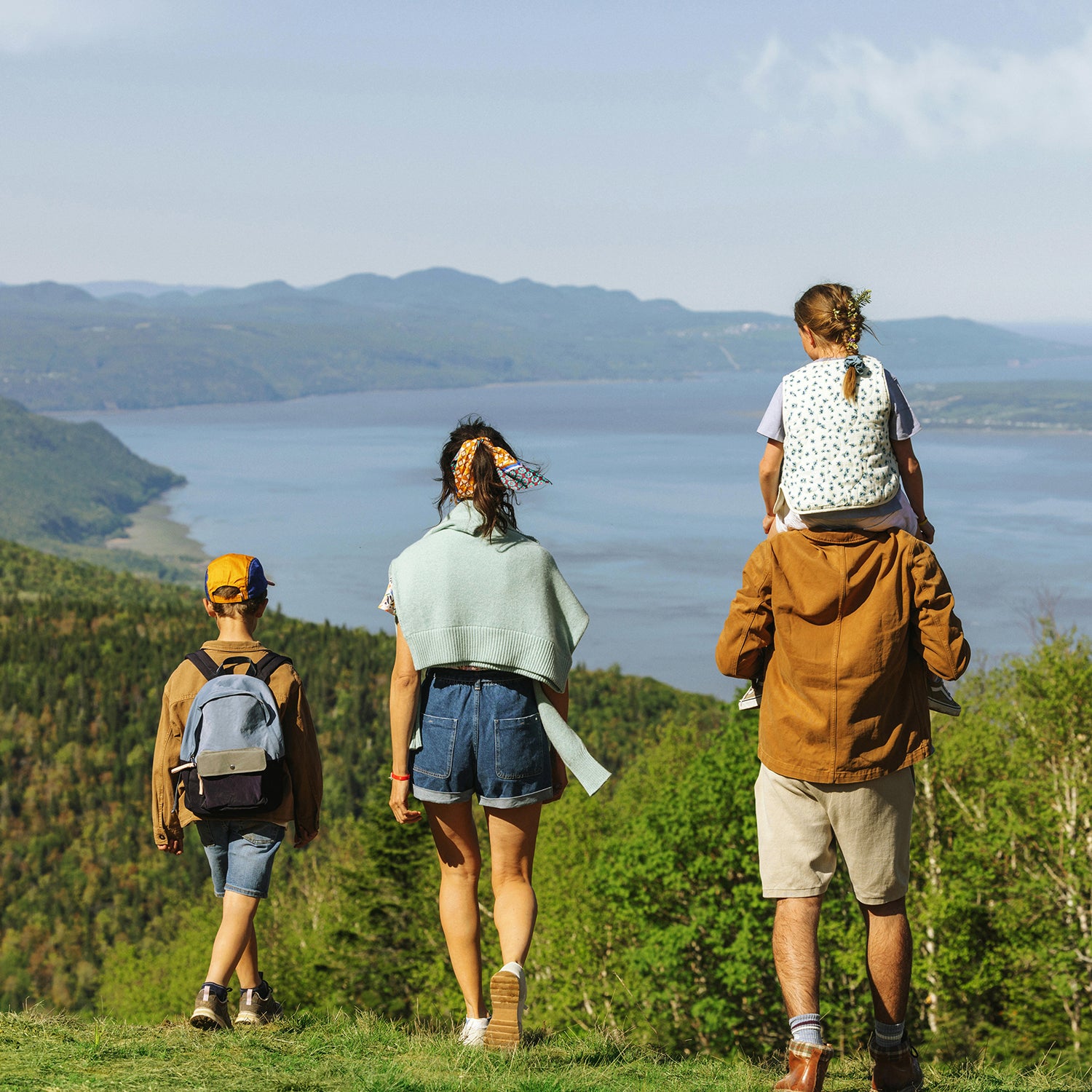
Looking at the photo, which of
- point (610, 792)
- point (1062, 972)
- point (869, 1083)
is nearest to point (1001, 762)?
point (1062, 972)

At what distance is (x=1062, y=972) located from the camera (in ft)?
65.3

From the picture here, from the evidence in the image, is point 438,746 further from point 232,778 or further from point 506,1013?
point 506,1013

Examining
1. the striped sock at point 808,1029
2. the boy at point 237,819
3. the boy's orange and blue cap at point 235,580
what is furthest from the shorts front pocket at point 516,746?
the striped sock at point 808,1029

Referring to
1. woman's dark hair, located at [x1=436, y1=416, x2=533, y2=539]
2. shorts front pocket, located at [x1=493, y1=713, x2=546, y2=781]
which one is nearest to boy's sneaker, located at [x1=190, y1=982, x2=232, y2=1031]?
shorts front pocket, located at [x1=493, y1=713, x2=546, y2=781]

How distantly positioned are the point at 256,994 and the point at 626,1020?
78.3 ft

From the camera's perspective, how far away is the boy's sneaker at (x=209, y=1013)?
4770 millimetres

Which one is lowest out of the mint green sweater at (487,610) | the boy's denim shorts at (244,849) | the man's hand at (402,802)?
the boy's denim shorts at (244,849)

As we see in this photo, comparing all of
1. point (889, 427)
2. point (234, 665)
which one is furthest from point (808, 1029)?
point (234, 665)

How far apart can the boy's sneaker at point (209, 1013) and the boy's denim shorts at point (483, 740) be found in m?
1.24

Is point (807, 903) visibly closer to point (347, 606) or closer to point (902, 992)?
point (902, 992)

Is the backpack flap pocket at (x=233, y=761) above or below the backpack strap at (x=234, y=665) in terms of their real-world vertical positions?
below

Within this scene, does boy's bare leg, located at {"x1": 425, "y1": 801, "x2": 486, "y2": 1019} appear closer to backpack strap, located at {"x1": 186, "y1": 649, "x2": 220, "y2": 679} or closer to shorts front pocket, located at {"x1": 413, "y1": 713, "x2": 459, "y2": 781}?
shorts front pocket, located at {"x1": 413, "y1": 713, "x2": 459, "y2": 781}

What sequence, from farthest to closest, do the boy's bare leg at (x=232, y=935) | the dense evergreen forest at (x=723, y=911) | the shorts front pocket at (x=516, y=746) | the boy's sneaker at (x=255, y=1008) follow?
the dense evergreen forest at (x=723, y=911)
the boy's sneaker at (x=255, y=1008)
the boy's bare leg at (x=232, y=935)
the shorts front pocket at (x=516, y=746)

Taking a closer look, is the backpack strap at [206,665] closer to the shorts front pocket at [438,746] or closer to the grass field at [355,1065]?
the shorts front pocket at [438,746]
